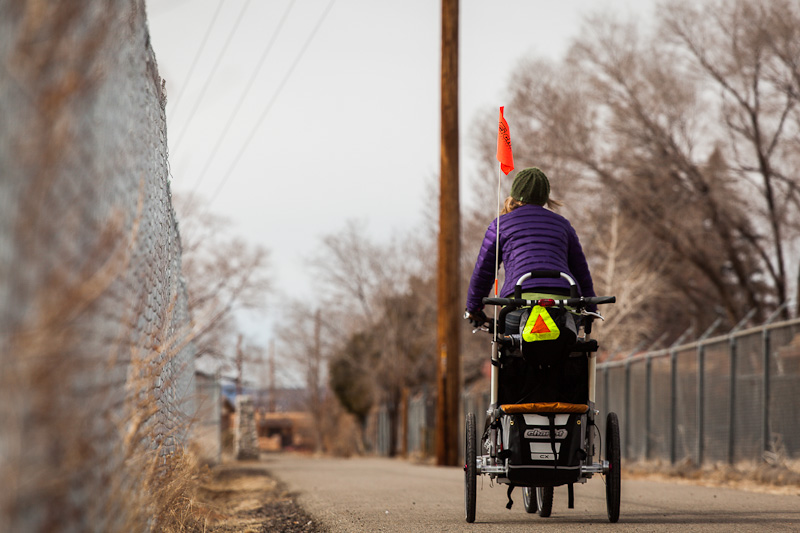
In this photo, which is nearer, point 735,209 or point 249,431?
point 249,431

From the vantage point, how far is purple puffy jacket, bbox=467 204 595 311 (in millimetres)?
5824

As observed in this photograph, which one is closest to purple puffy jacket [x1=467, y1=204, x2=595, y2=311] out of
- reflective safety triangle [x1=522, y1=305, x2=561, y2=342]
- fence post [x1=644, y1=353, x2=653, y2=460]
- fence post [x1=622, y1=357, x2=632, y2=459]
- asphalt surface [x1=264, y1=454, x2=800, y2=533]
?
reflective safety triangle [x1=522, y1=305, x2=561, y2=342]

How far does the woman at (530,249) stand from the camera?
5.80 m

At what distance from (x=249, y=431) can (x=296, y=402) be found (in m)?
34.5

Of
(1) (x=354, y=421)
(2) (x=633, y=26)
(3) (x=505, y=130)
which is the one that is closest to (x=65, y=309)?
(3) (x=505, y=130)

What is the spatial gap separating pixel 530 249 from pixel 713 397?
9.16m

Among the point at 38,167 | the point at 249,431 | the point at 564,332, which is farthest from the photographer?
the point at 249,431

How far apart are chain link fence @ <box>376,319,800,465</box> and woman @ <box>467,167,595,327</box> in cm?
657

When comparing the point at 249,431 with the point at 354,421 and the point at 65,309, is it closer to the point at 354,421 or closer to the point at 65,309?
the point at 65,309

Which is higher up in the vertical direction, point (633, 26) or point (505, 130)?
point (633, 26)

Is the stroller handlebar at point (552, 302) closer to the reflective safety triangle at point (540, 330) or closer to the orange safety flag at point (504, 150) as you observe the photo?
the reflective safety triangle at point (540, 330)

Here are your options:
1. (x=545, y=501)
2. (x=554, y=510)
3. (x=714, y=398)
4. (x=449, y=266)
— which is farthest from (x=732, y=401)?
(x=545, y=501)

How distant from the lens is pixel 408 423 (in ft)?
120

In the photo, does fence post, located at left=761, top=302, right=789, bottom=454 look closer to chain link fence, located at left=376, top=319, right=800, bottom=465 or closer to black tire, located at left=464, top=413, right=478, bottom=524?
chain link fence, located at left=376, top=319, right=800, bottom=465
